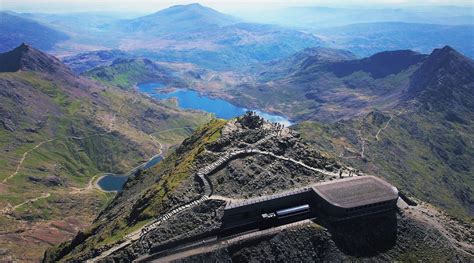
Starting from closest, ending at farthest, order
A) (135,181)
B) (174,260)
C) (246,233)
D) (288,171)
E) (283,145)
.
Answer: (174,260)
(246,233)
(288,171)
(283,145)
(135,181)

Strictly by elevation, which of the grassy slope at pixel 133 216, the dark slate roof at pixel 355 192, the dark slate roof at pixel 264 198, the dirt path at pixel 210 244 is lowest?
the grassy slope at pixel 133 216

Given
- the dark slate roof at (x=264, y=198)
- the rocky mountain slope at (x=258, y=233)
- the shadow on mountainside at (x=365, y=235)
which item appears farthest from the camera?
the dark slate roof at (x=264, y=198)

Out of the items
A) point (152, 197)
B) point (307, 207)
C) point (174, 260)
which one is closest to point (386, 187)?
point (307, 207)

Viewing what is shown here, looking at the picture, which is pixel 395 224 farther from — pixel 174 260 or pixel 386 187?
pixel 174 260

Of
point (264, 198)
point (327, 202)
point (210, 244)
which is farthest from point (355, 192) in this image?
point (210, 244)

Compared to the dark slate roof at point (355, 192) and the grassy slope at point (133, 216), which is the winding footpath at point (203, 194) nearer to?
the grassy slope at point (133, 216)

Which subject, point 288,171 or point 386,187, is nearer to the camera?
point 386,187

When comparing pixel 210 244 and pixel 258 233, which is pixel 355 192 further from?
pixel 210 244

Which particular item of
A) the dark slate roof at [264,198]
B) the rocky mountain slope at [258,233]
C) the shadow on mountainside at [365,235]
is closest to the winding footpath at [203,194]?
the rocky mountain slope at [258,233]
